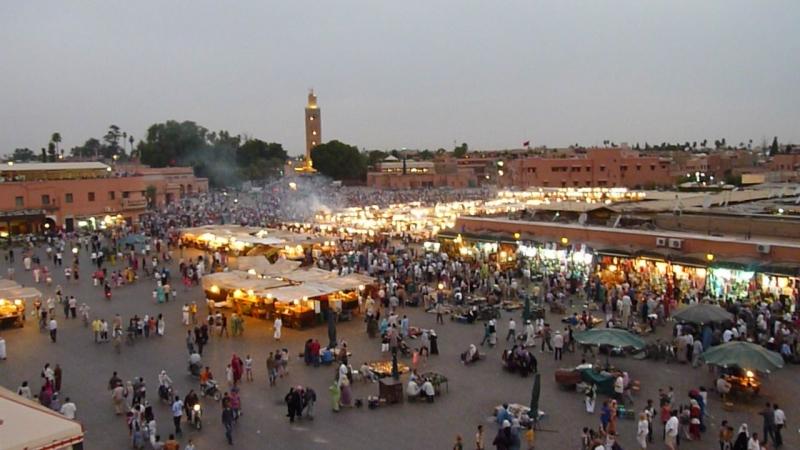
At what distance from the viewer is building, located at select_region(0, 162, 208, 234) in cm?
3959

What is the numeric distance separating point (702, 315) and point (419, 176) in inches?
3042

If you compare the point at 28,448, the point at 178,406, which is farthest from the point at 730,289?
the point at 28,448

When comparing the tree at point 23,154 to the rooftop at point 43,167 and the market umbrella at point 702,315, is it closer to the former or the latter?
the rooftop at point 43,167

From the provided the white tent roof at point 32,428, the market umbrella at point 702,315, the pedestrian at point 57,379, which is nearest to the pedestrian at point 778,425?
the market umbrella at point 702,315

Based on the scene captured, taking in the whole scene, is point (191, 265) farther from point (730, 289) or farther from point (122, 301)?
point (730, 289)

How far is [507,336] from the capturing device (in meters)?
16.8

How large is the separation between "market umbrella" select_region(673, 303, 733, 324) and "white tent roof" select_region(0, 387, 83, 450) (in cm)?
1219

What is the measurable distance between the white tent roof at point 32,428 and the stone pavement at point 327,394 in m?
2.63

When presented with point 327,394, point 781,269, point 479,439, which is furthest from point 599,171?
point 479,439

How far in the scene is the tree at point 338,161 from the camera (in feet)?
301

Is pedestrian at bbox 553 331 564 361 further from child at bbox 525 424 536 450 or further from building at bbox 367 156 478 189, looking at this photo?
building at bbox 367 156 478 189

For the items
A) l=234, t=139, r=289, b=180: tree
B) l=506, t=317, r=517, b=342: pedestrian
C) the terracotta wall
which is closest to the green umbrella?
l=506, t=317, r=517, b=342: pedestrian

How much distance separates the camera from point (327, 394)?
13.0m

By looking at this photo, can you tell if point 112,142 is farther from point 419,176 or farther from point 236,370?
point 236,370
